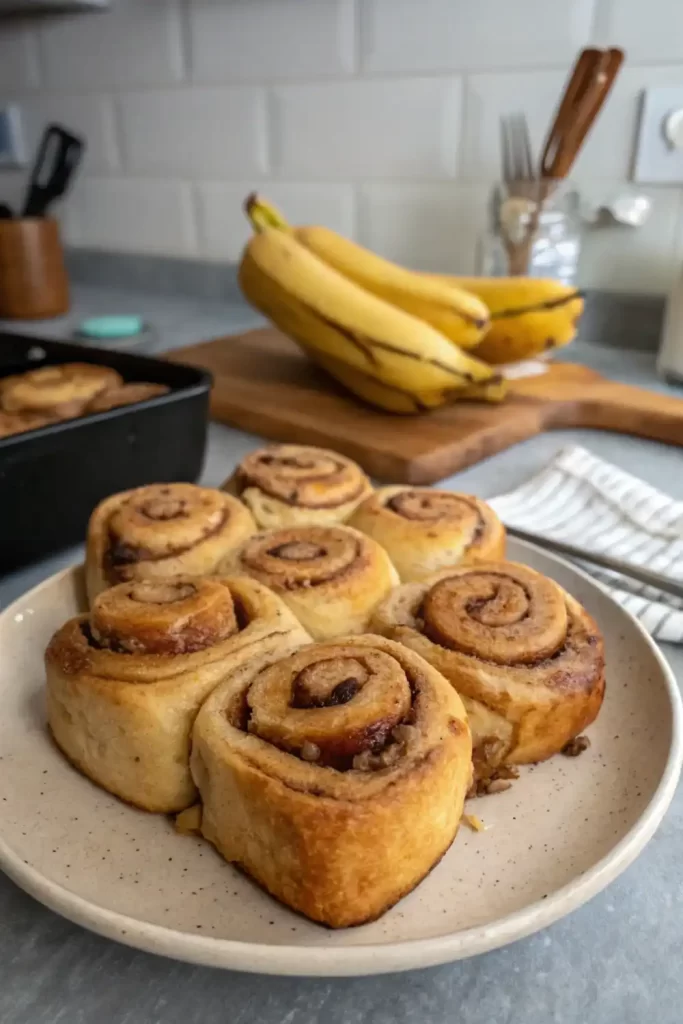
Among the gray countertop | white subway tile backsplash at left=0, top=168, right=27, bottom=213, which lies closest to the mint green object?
white subway tile backsplash at left=0, top=168, right=27, bottom=213

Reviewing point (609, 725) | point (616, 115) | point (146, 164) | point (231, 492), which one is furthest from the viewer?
point (146, 164)

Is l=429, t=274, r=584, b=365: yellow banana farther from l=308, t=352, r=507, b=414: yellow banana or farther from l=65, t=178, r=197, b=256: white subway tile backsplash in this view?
l=65, t=178, r=197, b=256: white subway tile backsplash

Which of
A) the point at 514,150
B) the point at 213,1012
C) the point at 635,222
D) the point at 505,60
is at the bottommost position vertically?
Answer: the point at 213,1012

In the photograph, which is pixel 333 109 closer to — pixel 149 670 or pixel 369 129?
pixel 369 129

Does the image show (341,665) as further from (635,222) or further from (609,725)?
(635,222)

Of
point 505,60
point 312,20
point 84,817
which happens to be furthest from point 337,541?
point 312,20

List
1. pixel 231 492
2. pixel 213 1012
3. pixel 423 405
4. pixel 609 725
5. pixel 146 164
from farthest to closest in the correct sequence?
pixel 146 164 → pixel 423 405 → pixel 231 492 → pixel 609 725 → pixel 213 1012

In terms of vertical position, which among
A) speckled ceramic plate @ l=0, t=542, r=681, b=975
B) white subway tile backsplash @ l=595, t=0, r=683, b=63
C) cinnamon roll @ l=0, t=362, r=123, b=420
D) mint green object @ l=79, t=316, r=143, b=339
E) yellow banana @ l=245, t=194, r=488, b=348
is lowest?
mint green object @ l=79, t=316, r=143, b=339
